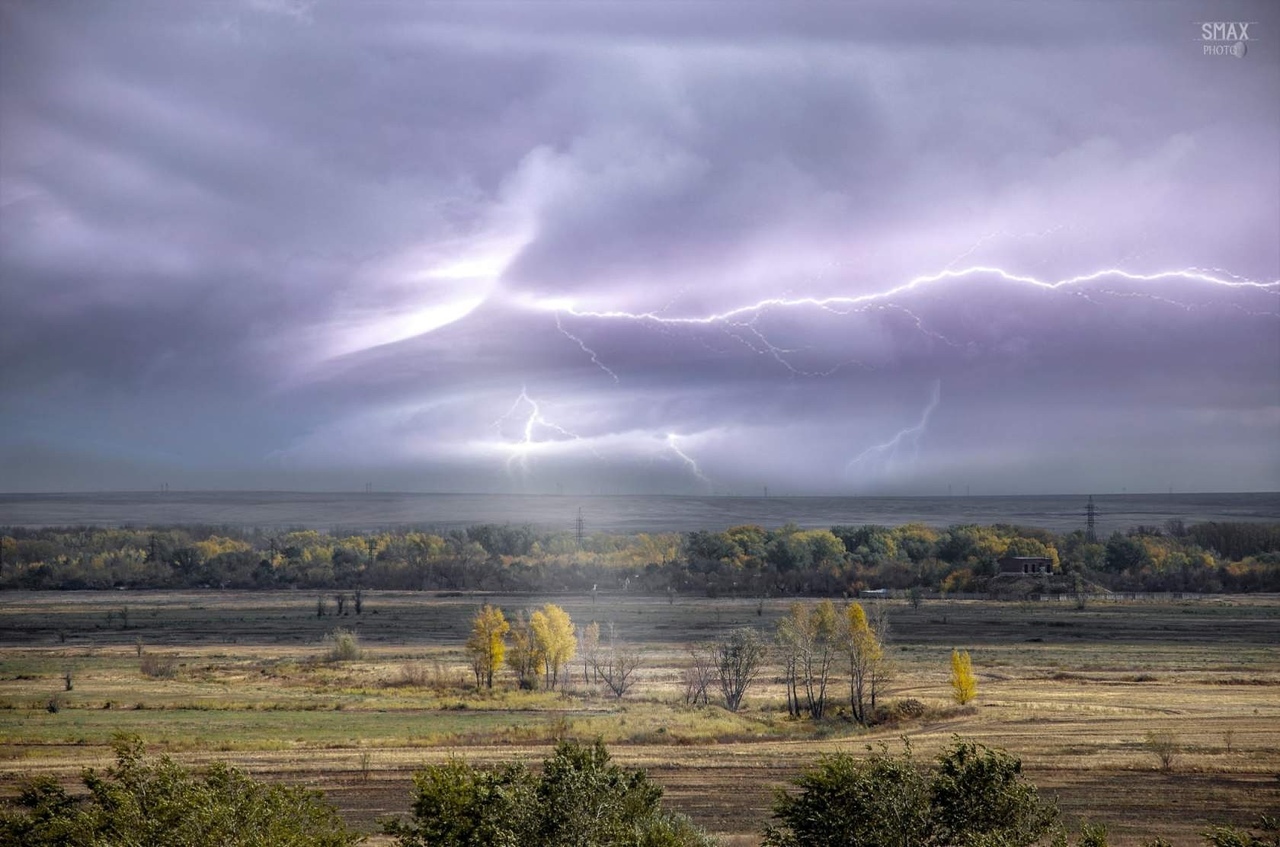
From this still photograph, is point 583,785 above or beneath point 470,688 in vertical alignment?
above

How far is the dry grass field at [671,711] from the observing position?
1494 inches

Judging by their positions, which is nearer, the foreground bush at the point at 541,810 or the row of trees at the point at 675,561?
the foreground bush at the point at 541,810

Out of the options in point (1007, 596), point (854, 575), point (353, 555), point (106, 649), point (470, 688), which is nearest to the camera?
point (470, 688)

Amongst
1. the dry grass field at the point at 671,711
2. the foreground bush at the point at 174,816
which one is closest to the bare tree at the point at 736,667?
the dry grass field at the point at 671,711

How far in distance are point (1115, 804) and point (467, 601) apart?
109 metres

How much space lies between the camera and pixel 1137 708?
178ft

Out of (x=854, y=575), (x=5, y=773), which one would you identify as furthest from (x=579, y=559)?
(x=5, y=773)

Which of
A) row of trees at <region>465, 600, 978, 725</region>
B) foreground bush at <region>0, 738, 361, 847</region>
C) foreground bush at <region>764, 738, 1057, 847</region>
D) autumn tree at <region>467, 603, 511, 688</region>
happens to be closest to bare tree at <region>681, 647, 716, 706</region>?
row of trees at <region>465, 600, 978, 725</region>

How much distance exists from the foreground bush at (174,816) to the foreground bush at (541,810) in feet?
6.72

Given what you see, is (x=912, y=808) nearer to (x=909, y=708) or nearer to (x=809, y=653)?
(x=909, y=708)

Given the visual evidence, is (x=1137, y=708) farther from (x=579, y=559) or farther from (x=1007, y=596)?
(x=579, y=559)

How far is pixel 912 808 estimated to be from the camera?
1772 centimetres

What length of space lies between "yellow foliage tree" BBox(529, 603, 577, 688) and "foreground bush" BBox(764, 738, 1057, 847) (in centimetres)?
5203

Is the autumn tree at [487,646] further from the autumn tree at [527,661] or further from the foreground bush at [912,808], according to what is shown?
the foreground bush at [912,808]
